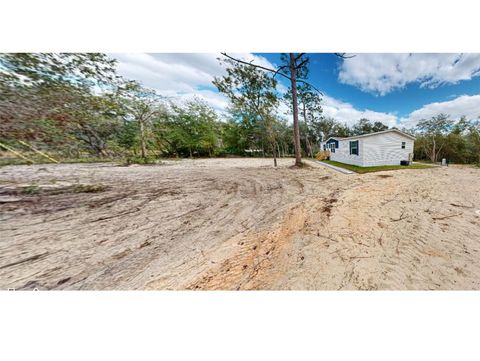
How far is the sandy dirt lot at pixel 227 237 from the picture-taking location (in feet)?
4.31

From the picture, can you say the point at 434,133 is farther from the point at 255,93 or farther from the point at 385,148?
the point at 255,93

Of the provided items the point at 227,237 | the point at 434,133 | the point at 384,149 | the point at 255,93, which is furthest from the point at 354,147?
the point at 227,237

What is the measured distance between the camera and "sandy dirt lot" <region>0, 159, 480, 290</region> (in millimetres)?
1313

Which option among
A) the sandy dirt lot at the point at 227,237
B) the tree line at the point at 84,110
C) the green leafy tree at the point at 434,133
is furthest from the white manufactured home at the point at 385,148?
the tree line at the point at 84,110

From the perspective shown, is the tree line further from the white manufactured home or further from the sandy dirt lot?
the white manufactured home

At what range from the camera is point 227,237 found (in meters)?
1.89

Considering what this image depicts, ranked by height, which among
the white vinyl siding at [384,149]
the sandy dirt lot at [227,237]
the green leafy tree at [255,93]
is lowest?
the sandy dirt lot at [227,237]

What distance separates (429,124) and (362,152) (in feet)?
7.85

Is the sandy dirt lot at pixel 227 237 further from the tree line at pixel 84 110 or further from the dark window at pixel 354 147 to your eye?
the dark window at pixel 354 147

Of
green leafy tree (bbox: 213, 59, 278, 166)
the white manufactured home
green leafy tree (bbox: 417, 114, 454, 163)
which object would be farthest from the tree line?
green leafy tree (bbox: 417, 114, 454, 163)

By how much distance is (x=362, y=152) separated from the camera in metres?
6.93

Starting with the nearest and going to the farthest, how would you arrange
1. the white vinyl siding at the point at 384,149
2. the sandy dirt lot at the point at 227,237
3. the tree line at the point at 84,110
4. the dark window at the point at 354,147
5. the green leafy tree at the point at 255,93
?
the sandy dirt lot at the point at 227,237, the tree line at the point at 84,110, the green leafy tree at the point at 255,93, the white vinyl siding at the point at 384,149, the dark window at the point at 354,147

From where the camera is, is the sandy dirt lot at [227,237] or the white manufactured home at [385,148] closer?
the sandy dirt lot at [227,237]
